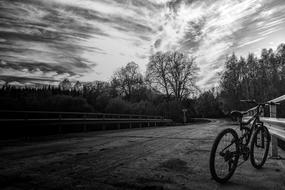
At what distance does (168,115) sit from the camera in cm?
3641

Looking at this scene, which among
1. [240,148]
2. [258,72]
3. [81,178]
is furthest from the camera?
[258,72]

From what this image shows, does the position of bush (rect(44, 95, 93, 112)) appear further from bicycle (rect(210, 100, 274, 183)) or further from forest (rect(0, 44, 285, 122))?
bicycle (rect(210, 100, 274, 183))

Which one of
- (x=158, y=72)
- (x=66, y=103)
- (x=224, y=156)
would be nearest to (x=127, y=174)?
(x=224, y=156)

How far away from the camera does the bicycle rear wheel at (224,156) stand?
266 cm

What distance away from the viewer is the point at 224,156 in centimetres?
285

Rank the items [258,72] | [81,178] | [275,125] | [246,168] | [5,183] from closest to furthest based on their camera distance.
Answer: [5,183]
[81,178]
[246,168]
[275,125]
[258,72]

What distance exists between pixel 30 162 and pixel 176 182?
2.94m

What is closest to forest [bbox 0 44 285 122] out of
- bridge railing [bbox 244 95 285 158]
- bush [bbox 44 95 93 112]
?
bush [bbox 44 95 93 112]

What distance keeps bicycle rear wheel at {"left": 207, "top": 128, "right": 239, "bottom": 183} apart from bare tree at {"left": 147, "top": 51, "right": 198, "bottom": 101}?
115 ft

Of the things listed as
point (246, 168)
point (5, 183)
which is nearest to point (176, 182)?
point (246, 168)

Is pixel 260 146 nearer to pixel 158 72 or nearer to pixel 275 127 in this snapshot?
pixel 275 127

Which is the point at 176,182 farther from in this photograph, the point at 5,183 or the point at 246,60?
the point at 246,60

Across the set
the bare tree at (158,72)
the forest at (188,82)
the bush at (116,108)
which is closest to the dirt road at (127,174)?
the bush at (116,108)

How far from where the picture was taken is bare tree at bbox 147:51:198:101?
37.8m
